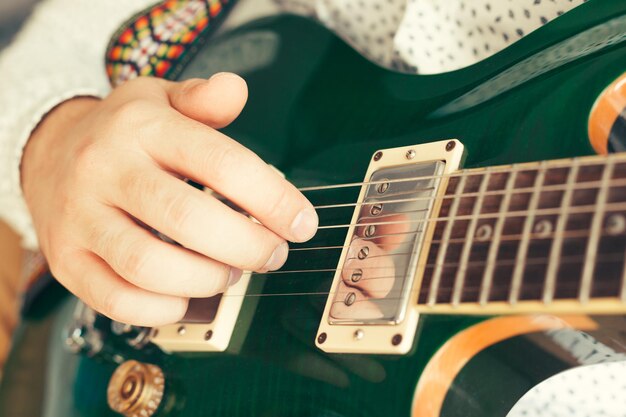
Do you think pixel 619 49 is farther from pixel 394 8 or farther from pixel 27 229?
pixel 27 229

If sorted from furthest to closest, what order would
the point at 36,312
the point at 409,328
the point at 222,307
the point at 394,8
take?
the point at 36,312, the point at 394,8, the point at 222,307, the point at 409,328

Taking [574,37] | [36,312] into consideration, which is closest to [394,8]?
[574,37]

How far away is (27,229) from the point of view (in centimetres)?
91

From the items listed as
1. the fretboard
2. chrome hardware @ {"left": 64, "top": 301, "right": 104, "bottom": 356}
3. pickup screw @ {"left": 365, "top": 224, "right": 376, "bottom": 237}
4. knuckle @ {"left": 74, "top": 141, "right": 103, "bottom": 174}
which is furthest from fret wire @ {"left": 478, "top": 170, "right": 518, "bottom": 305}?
chrome hardware @ {"left": 64, "top": 301, "right": 104, "bottom": 356}

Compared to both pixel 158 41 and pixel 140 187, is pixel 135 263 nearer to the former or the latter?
pixel 140 187

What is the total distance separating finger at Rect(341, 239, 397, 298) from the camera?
449 millimetres

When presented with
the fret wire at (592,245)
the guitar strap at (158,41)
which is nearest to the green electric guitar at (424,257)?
the fret wire at (592,245)

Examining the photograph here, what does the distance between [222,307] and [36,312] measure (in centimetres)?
38

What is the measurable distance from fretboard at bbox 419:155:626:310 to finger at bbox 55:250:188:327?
0.75 ft

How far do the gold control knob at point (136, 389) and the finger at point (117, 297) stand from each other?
83mm

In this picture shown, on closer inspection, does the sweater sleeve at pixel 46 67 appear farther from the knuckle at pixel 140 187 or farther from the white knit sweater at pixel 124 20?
the knuckle at pixel 140 187

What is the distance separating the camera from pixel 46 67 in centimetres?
85

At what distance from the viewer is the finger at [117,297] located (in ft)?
1.73

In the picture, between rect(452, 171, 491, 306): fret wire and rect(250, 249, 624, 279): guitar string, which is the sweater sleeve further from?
rect(452, 171, 491, 306): fret wire
